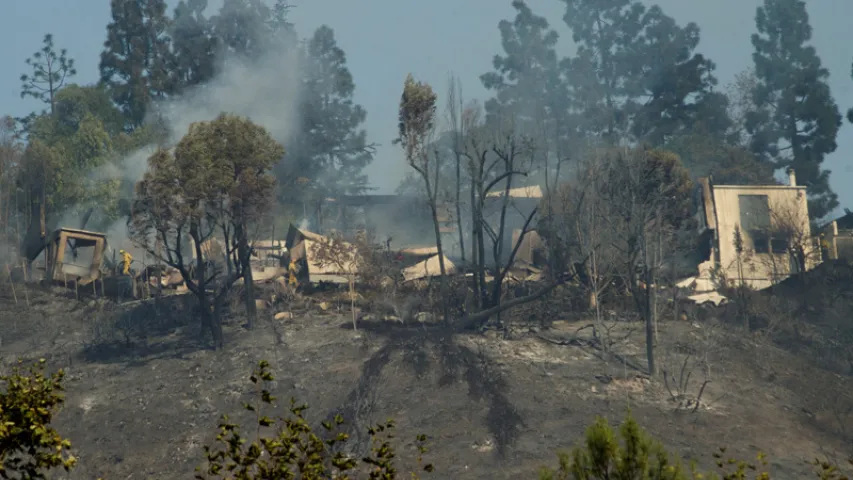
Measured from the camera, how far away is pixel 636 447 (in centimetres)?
694

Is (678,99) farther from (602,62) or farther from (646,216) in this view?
Answer: (646,216)

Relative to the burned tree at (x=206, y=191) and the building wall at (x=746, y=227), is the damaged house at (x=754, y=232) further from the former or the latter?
the burned tree at (x=206, y=191)

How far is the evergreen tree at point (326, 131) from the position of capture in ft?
177

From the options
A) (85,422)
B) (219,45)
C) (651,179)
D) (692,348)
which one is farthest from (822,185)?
(85,422)

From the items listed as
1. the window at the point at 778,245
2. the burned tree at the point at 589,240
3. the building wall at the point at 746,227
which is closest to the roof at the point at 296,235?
the burned tree at the point at 589,240

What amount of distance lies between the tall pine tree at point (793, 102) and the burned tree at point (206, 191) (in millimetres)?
31698

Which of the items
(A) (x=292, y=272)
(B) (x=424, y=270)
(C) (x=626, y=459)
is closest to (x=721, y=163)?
(B) (x=424, y=270)

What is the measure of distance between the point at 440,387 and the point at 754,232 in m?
19.9

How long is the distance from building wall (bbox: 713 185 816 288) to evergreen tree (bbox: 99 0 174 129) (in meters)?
30.7

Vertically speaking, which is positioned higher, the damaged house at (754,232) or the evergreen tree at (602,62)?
the evergreen tree at (602,62)

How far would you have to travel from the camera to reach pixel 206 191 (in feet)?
84.4

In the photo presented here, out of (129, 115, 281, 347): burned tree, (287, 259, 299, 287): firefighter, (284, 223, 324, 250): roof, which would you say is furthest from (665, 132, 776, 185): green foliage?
(129, 115, 281, 347): burned tree

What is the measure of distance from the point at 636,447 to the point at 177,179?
21.1 m

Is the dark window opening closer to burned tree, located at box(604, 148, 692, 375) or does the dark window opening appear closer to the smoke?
burned tree, located at box(604, 148, 692, 375)
